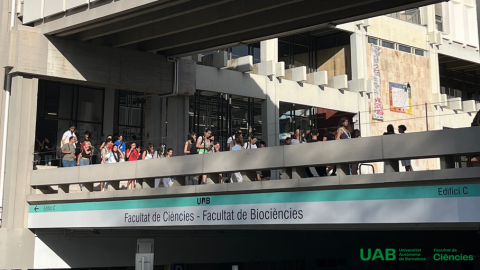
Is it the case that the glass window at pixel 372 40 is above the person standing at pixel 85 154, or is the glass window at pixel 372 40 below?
above

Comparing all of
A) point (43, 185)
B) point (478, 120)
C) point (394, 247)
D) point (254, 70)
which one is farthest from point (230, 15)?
point (254, 70)

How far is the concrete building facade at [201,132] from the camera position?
13.0 meters

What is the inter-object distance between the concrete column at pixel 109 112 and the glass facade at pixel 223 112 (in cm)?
405

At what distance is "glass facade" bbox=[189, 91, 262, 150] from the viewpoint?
1305 inches

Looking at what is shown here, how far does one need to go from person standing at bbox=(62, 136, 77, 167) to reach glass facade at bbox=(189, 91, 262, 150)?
38.8ft

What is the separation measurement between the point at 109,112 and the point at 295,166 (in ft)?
58.9

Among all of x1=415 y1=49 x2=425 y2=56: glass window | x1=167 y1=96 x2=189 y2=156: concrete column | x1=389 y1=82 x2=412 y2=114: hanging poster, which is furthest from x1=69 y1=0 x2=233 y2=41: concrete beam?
x1=415 y1=49 x2=425 y2=56: glass window

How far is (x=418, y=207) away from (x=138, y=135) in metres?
21.5

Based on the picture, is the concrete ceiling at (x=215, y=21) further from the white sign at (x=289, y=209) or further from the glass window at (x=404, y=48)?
the glass window at (x=404, y=48)

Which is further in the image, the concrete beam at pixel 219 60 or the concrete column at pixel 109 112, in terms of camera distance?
the concrete beam at pixel 219 60

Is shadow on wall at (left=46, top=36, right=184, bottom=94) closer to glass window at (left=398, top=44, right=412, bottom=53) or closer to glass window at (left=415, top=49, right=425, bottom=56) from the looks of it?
glass window at (left=398, top=44, right=412, bottom=53)

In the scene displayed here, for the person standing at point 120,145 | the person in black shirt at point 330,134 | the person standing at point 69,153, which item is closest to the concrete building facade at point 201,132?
the person standing at point 69,153

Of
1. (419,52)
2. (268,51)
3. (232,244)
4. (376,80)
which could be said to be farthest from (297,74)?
(232,244)

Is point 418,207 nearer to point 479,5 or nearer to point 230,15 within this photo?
point 479,5
